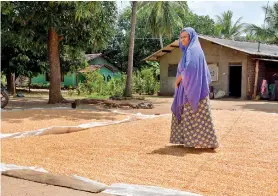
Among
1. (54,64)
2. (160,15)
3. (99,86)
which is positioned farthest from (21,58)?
(160,15)

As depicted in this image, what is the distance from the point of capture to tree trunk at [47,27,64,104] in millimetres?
11828

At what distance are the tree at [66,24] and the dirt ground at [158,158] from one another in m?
4.97

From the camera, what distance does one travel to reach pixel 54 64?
12039 millimetres

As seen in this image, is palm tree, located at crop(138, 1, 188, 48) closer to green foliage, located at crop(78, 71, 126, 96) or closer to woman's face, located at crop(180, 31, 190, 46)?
green foliage, located at crop(78, 71, 126, 96)

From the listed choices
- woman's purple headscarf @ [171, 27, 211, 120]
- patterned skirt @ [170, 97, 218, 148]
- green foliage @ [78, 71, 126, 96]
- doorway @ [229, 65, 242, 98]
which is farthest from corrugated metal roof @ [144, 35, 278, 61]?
patterned skirt @ [170, 97, 218, 148]

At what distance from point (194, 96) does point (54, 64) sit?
8420 mm

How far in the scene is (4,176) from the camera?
3.48m

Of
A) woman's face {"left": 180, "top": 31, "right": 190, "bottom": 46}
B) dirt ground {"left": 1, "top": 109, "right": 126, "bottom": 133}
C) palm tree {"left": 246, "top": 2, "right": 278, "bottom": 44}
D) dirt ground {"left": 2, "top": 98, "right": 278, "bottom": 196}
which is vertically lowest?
dirt ground {"left": 2, "top": 98, "right": 278, "bottom": 196}

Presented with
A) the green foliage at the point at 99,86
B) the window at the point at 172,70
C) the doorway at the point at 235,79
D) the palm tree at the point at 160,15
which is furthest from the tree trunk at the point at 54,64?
the palm tree at the point at 160,15

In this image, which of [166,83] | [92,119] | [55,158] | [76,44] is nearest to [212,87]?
[166,83]

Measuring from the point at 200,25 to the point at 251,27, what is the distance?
653 cm

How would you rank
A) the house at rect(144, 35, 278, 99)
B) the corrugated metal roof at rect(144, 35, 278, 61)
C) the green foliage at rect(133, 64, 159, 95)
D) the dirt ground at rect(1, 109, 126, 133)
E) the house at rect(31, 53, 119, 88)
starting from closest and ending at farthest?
the dirt ground at rect(1, 109, 126, 133)
the house at rect(144, 35, 278, 99)
the corrugated metal roof at rect(144, 35, 278, 61)
the green foliage at rect(133, 64, 159, 95)
the house at rect(31, 53, 119, 88)

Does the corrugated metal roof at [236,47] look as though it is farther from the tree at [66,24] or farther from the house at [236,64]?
the tree at [66,24]

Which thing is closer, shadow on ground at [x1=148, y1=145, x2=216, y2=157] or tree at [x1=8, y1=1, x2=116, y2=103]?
shadow on ground at [x1=148, y1=145, x2=216, y2=157]
